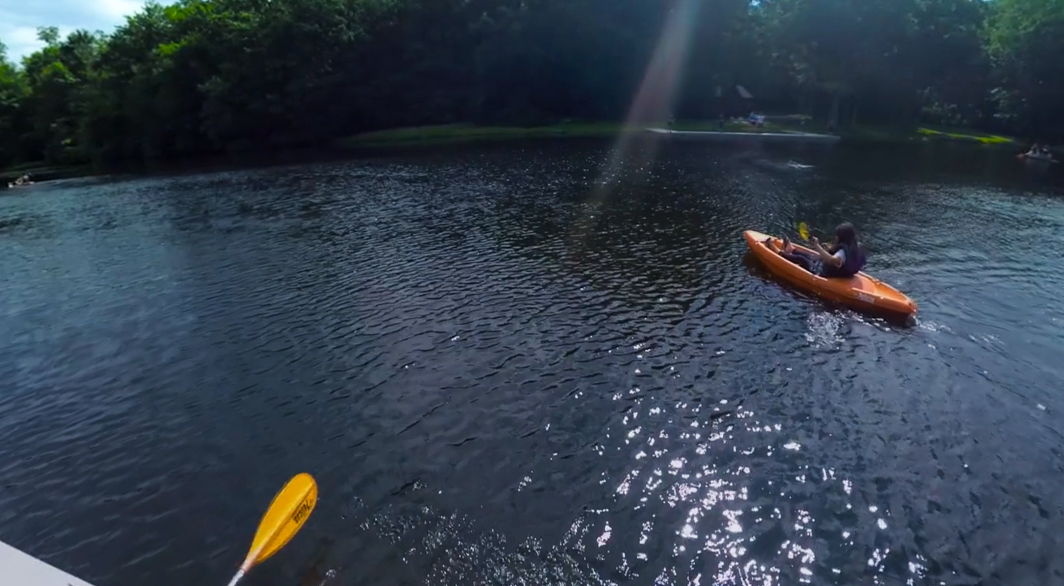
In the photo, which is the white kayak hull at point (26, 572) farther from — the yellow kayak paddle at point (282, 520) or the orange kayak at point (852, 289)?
the orange kayak at point (852, 289)

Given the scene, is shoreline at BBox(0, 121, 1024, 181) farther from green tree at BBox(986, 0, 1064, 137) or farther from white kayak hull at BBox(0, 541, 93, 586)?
white kayak hull at BBox(0, 541, 93, 586)

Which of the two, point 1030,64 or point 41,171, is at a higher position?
point 1030,64

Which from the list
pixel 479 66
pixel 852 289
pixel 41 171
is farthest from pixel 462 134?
pixel 852 289

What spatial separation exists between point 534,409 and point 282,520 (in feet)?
15.4

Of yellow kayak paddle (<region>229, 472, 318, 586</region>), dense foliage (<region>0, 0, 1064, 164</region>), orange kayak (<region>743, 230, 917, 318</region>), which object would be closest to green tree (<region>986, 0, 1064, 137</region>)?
dense foliage (<region>0, 0, 1064, 164</region>)

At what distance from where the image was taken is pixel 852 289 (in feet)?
50.0

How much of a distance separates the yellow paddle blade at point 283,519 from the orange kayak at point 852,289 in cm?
1290

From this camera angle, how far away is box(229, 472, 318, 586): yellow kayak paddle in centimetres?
748

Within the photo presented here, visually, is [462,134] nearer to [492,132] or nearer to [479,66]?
[492,132]

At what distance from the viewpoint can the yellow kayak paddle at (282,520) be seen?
24.5ft

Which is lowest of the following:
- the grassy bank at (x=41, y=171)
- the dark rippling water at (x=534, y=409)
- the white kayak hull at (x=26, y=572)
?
the dark rippling water at (x=534, y=409)

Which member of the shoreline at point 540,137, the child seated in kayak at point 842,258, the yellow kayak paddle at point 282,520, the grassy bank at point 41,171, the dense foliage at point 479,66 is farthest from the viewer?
the dense foliage at point 479,66

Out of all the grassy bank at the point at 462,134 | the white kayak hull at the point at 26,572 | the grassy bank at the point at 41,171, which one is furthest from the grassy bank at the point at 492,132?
the white kayak hull at the point at 26,572

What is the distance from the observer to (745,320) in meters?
14.8
